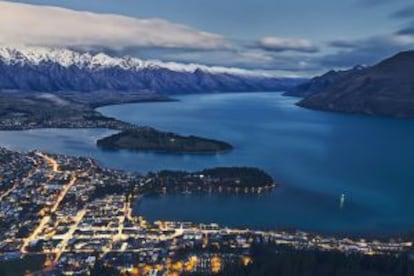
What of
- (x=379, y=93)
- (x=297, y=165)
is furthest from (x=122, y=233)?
(x=379, y=93)

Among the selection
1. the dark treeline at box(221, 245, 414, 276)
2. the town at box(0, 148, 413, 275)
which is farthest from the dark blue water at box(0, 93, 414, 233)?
the dark treeline at box(221, 245, 414, 276)

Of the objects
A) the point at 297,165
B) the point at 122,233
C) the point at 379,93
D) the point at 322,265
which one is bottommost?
the point at 122,233

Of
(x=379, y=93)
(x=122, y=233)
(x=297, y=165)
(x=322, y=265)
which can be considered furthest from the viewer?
(x=379, y=93)

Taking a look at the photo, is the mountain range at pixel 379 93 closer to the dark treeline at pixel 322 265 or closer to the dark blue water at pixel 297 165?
the dark blue water at pixel 297 165

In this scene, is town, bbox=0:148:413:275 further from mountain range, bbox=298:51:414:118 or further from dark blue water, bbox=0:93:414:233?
mountain range, bbox=298:51:414:118

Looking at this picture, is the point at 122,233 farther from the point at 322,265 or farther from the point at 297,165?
the point at 297,165
